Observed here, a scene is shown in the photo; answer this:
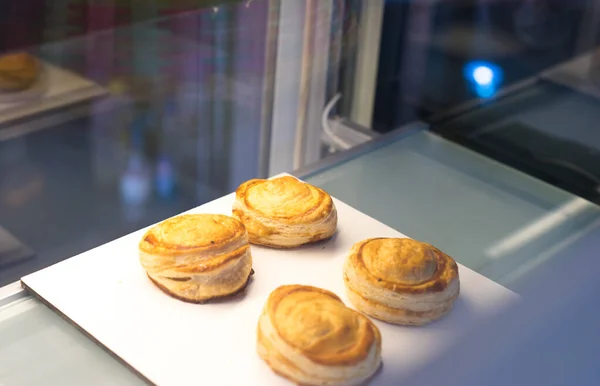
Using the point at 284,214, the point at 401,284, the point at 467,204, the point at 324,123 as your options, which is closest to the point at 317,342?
the point at 401,284

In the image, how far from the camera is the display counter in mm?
937

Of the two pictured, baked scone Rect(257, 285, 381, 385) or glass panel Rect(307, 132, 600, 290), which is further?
glass panel Rect(307, 132, 600, 290)

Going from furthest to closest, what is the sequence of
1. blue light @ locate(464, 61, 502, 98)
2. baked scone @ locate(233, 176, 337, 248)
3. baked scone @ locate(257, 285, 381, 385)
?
blue light @ locate(464, 61, 502, 98), baked scone @ locate(233, 176, 337, 248), baked scone @ locate(257, 285, 381, 385)

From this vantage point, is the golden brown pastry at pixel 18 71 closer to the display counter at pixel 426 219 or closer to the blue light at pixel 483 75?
the display counter at pixel 426 219

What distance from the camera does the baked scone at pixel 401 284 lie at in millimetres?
992

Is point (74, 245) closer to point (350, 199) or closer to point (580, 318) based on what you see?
point (350, 199)

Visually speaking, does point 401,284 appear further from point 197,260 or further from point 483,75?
point 483,75

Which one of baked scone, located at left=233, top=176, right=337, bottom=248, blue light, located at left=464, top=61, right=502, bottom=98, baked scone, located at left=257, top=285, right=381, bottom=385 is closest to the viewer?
baked scone, located at left=257, top=285, right=381, bottom=385

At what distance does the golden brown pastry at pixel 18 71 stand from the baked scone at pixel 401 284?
1.88 ft

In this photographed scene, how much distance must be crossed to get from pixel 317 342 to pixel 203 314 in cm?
19

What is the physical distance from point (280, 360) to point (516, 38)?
877 mm

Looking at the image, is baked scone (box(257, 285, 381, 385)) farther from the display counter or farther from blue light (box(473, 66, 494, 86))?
blue light (box(473, 66, 494, 86))

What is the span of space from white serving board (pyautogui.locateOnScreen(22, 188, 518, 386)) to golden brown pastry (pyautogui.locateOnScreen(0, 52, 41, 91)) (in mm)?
295

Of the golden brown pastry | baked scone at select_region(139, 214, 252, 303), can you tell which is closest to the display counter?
baked scone at select_region(139, 214, 252, 303)
